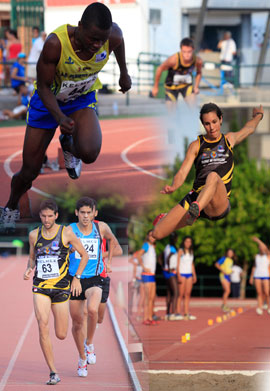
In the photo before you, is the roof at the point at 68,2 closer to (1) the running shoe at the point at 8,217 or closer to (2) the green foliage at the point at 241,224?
(1) the running shoe at the point at 8,217

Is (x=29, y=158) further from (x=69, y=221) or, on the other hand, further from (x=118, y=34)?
(x=69, y=221)

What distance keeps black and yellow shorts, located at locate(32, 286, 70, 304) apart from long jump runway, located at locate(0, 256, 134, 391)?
4.63ft

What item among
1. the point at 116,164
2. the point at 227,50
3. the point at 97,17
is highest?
the point at 97,17

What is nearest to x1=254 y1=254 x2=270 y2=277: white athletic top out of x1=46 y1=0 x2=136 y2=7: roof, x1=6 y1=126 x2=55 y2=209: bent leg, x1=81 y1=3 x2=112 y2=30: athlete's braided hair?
x1=46 y1=0 x2=136 y2=7: roof

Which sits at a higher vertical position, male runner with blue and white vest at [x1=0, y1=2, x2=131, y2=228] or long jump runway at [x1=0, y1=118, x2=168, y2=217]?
male runner with blue and white vest at [x1=0, y1=2, x2=131, y2=228]

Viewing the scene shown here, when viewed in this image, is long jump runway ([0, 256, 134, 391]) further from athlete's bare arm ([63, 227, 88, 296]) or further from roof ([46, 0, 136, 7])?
roof ([46, 0, 136, 7])

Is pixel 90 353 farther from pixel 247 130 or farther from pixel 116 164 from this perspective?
pixel 247 130

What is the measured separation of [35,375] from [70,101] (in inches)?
225

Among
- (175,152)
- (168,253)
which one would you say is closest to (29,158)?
(175,152)

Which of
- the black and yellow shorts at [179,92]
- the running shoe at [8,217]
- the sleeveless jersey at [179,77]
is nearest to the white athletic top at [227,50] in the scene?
the sleeveless jersey at [179,77]

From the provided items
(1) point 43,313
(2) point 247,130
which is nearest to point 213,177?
(2) point 247,130

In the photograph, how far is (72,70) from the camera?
20.9 feet

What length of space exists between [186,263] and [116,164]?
7.24 metres

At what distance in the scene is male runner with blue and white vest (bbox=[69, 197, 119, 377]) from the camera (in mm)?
8820
